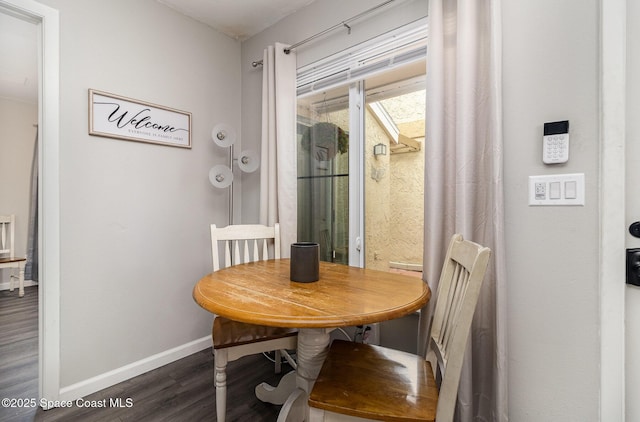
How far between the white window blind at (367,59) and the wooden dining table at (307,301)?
4.17 ft

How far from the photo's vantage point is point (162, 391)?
179 centimetres

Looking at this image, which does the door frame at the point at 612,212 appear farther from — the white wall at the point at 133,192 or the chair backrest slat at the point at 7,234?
the chair backrest slat at the point at 7,234

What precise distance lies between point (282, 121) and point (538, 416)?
220 cm

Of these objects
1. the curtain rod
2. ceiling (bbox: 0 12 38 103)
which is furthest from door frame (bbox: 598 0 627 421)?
ceiling (bbox: 0 12 38 103)

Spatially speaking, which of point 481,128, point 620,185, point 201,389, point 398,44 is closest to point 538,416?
point 620,185

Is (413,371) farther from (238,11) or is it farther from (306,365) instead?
(238,11)

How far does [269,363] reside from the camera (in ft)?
6.98

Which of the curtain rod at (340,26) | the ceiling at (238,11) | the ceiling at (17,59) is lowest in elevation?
the curtain rod at (340,26)

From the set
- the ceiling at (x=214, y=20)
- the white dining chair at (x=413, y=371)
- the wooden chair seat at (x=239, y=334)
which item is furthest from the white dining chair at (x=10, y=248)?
the white dining chair at (x=413, y=371)

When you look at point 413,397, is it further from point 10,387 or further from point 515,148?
point 10,387

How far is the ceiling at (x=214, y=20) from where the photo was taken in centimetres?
215

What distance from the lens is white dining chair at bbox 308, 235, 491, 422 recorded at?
2.81 ft

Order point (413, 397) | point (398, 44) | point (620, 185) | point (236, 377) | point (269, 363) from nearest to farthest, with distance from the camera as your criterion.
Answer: point (413, 397) → point (620, 185) → point (398, 44) → point (236, 377) → point (269, 363)

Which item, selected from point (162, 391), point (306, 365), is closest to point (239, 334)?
point (306, 365)
